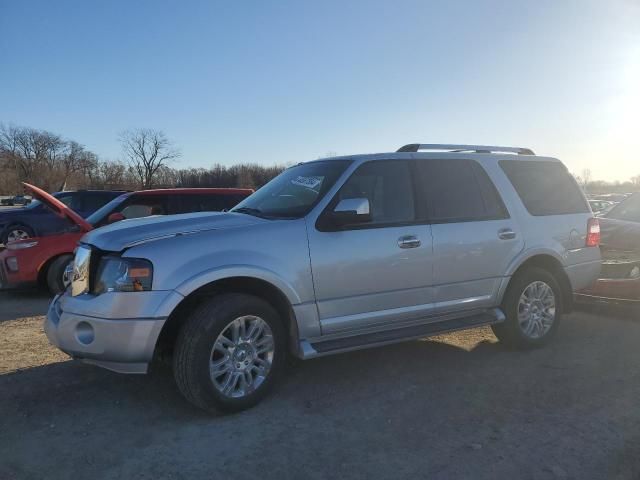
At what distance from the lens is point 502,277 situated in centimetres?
509

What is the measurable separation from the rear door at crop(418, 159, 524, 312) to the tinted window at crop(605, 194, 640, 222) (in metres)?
4.08

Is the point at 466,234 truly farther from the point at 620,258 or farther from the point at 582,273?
the point at 620,258

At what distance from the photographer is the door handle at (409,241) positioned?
443 centimetres

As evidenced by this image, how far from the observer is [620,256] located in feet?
24.4

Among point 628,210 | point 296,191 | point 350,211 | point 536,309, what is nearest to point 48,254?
point 296,191

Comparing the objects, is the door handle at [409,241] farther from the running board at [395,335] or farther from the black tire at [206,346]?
the black tire at [206,346]

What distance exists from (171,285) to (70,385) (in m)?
1.57

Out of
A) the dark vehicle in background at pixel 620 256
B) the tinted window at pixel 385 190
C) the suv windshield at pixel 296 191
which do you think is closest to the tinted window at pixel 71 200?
the suv windshield at pixel 296 191

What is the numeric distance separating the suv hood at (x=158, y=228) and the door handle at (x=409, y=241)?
1177mm

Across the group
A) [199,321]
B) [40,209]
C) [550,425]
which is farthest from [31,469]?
[40,209]

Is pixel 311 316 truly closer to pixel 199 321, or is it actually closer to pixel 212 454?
pixel 199 321

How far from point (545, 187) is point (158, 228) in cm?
402

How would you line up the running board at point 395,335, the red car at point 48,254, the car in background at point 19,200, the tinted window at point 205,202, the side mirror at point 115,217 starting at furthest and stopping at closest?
the car in background at point 19,200, the tinted window at point 205,202, the side mirror at point 115,217, the red car at point 48,254, the running board at point 395,335

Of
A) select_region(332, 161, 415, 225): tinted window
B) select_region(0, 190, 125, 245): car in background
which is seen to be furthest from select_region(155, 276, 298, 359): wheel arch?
select_region(0, 190, 125, 245): car in background
